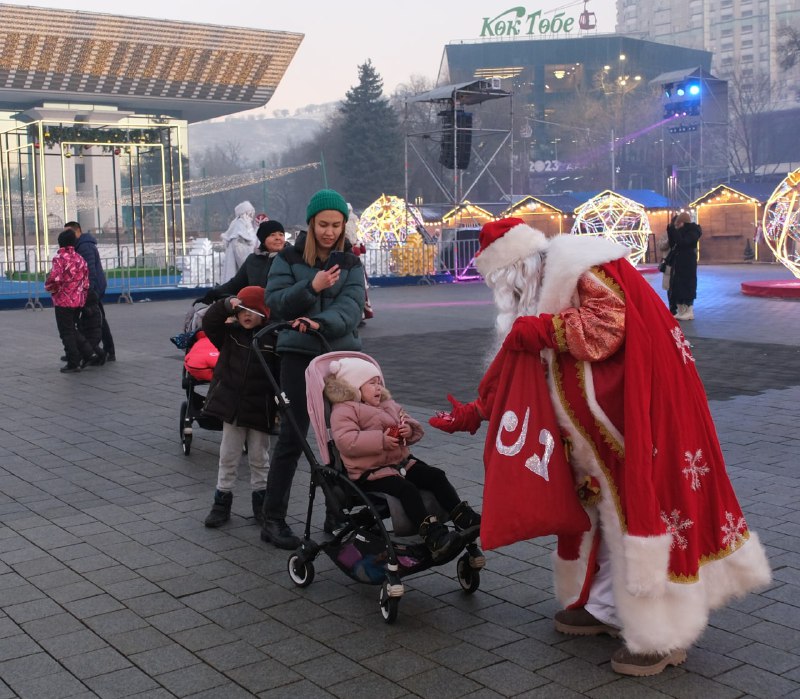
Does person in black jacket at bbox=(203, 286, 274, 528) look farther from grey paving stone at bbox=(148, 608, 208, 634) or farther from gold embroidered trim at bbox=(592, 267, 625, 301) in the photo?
gold embroidered trim at bbox=(592, 267, 625, 301)

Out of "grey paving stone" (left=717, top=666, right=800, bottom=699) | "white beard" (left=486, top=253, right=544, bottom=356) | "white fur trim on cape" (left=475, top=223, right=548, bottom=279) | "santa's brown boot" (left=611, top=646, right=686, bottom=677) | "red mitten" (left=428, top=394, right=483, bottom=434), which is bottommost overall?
"grey paving stone" (left=717, top=666, right=800, bottom=699)

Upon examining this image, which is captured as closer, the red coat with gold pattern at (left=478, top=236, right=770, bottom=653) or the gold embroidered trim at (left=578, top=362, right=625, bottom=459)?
the red coat with gold pattern at (left=478, top=236, right=770, bottom=653)

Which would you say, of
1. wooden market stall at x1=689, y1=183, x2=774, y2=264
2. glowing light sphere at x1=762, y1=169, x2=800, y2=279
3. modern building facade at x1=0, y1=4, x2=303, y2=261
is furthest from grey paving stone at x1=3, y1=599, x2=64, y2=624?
wooden market stall at x1=689, y1=183, x2=774, y2=264

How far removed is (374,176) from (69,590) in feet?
206

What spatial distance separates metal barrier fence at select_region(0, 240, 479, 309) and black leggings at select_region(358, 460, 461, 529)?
62.5ft

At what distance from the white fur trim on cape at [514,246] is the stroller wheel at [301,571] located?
1633 mm

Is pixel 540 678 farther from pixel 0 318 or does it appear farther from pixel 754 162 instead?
pixel 754 162

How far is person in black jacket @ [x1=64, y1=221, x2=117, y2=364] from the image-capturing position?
1224 cm

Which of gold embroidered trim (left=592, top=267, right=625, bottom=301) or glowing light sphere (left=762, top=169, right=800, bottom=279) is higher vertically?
glowing light sphere (left=762, top=169, right=800, bottom=279)

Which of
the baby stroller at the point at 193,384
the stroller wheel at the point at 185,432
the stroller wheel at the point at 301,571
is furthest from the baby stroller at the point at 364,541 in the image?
the stroller wheel at the point at 185,432

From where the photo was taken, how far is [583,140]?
3273 inches

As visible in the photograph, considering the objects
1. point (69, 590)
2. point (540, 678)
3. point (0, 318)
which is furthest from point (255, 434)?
point (0, 318)

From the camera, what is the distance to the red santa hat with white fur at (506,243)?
3854 millimetres

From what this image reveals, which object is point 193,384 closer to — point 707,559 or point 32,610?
point 32,610
